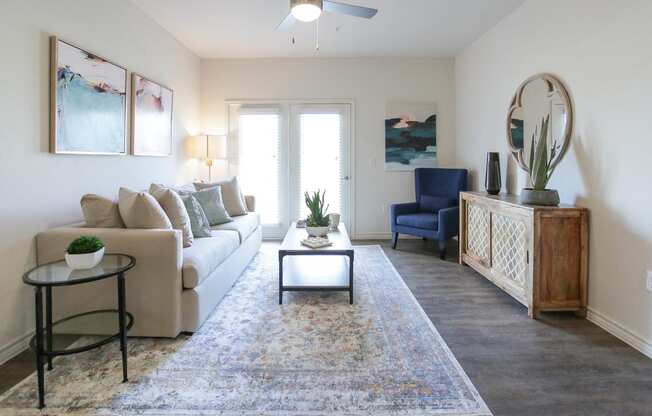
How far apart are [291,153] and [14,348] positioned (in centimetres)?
397

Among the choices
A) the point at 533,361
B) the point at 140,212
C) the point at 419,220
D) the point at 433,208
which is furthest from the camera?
the point at 433,208

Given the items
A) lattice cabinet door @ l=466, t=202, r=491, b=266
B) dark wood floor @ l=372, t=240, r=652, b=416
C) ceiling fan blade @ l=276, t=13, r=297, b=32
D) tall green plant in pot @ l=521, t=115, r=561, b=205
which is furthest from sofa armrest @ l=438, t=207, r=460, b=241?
ceiling fan blade @ l=276, t=13, r=297, b=32

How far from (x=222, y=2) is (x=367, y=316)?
10.3 feet

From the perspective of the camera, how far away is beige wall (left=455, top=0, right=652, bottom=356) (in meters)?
2.31

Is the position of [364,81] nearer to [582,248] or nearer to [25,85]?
[582,248]

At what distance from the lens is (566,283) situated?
279 centimetres

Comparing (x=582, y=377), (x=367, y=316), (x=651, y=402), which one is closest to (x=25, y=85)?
(x=367, y=316)

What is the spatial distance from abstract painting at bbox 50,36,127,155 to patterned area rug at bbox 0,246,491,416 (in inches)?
59.2

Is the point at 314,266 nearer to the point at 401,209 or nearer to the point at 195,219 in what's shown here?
the point at 195,219

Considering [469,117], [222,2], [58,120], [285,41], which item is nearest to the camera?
[58,120]

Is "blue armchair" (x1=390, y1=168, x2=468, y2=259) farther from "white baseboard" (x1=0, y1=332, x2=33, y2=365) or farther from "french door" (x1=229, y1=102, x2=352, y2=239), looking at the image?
"white baseboard" (x1=0, y1=332, x2=33, y2=365)

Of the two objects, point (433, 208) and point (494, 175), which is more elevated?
point (494, 175)

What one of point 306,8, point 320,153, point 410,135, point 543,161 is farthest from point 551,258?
point 320,153

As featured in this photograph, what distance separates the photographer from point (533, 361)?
2.16 m
